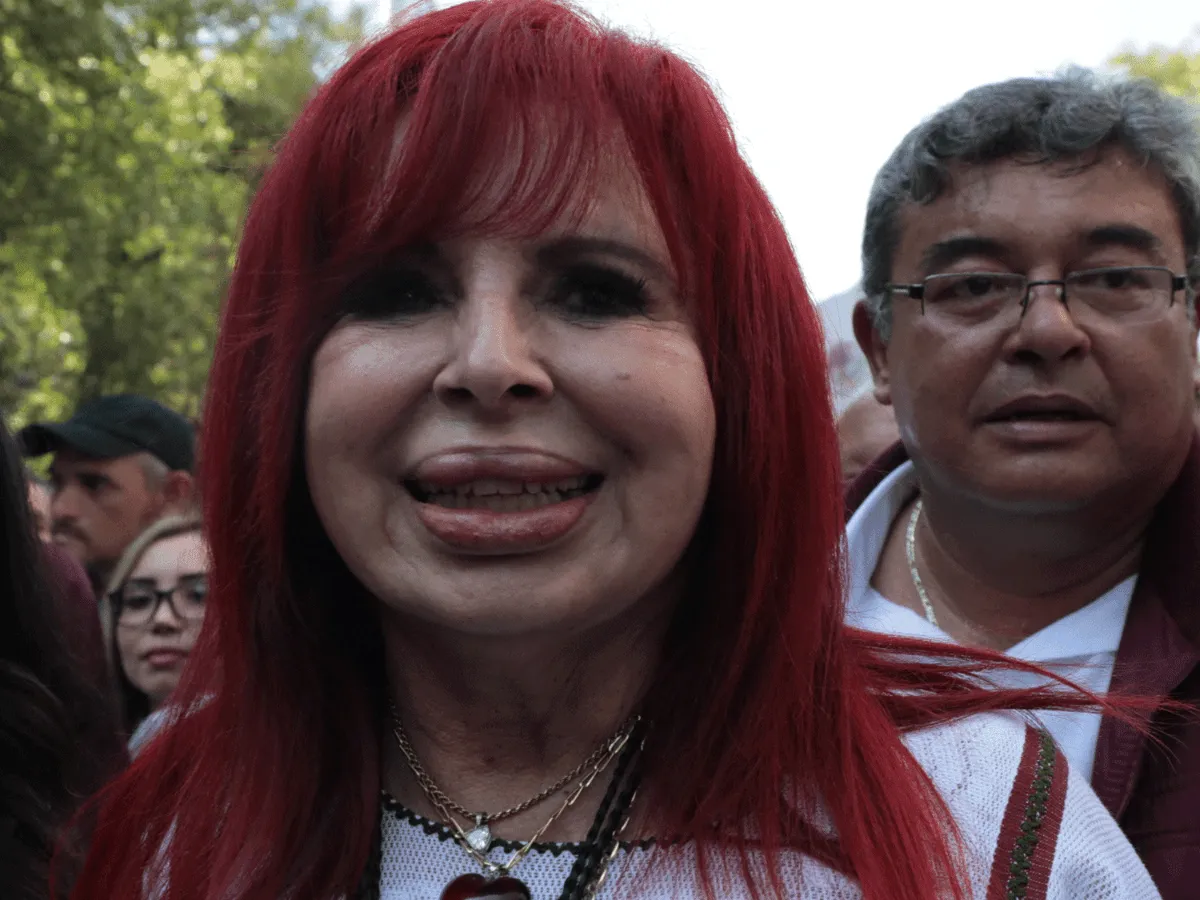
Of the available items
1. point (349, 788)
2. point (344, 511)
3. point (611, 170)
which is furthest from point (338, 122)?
point (349, 788)

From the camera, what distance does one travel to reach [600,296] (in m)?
1.50

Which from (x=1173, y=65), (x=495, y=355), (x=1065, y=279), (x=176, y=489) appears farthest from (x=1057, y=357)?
(x=1173, y=65)

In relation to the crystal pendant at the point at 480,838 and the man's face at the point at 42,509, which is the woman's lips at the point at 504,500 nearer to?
the crystal pendant at the point at 480,838

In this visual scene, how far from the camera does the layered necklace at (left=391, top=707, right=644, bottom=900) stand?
1506 mm

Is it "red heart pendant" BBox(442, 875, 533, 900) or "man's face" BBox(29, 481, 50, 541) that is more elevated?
"red heart pendant" BBox(442, 875, 533, 900)

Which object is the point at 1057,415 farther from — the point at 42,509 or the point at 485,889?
the point at 42,509

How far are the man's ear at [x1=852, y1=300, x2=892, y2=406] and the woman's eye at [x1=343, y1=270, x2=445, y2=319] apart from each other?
53.2 inches

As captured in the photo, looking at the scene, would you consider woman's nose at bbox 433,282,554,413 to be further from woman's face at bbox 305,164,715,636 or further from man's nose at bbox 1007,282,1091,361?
man's nose at bbox 1007,282,1091,361

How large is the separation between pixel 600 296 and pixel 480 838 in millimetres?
623

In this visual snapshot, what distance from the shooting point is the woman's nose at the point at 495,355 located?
141 cm

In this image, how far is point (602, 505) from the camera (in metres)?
1.47

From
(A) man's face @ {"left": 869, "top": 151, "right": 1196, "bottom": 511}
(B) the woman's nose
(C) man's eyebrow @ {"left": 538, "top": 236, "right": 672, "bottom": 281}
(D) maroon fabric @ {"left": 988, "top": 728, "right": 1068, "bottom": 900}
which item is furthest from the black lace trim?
(A) man's face @ {"left": 869, "top": 151, "right": 1196, "bottom": 511}

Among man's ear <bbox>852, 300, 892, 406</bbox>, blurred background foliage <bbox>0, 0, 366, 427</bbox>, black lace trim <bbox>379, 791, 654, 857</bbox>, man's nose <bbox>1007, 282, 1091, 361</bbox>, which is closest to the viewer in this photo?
black lace trim <bbox>379, 791, 654, 857</bbox>

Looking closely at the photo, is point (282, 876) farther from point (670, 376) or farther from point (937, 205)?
point (937, 205)
